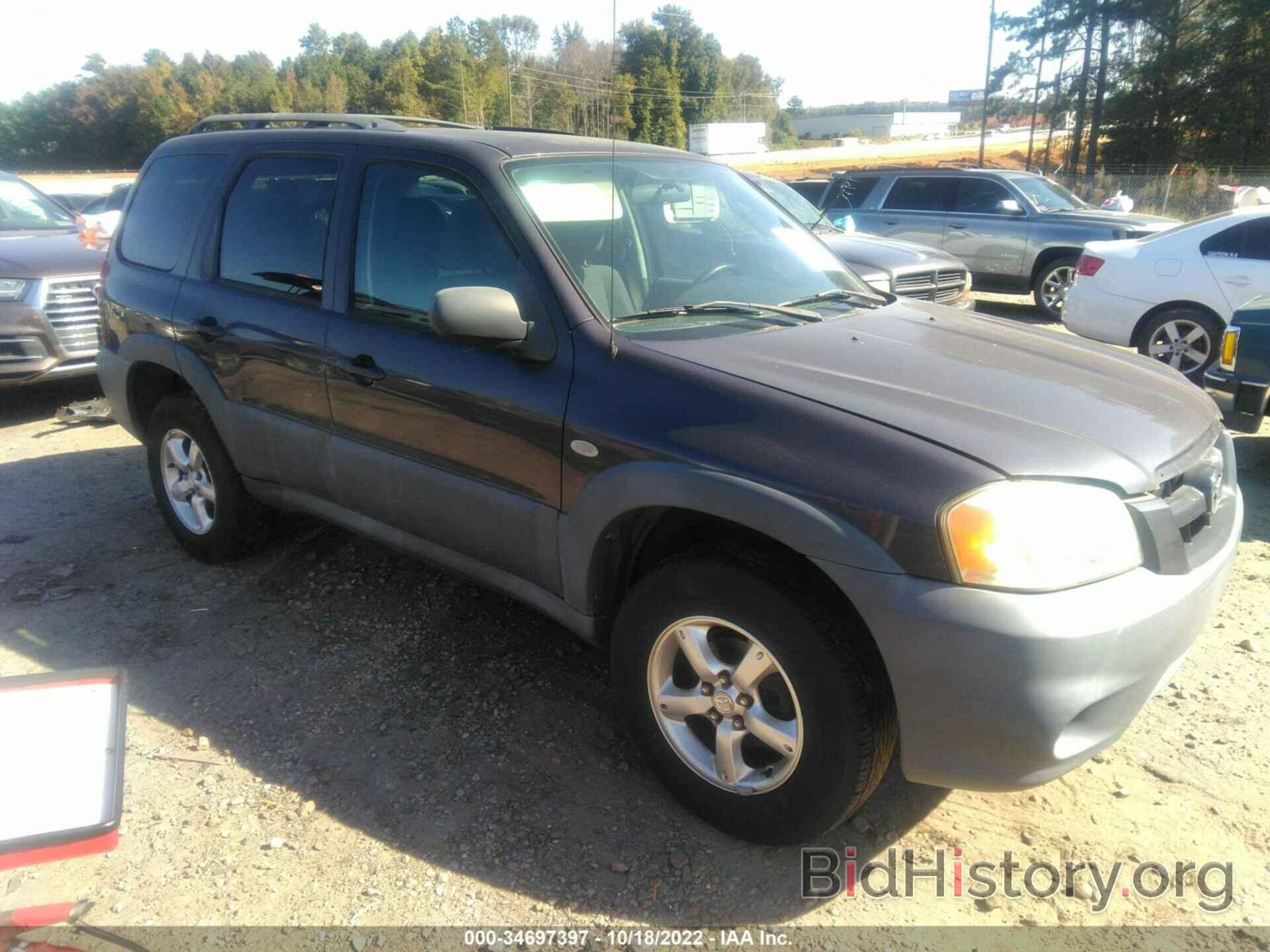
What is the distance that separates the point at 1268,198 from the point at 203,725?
45.2ft

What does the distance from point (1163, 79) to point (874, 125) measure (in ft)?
116

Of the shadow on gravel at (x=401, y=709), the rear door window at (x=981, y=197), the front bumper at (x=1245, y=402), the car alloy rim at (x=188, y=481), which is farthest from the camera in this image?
the rear door window at (x=981, y=197)

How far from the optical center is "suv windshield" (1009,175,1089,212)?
1184 centimetres

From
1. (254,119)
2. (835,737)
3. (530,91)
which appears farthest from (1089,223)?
(835,737)

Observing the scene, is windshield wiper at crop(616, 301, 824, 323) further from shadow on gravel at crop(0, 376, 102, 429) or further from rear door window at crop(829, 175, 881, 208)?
rear door window at crop(829, 175, 881, 208)

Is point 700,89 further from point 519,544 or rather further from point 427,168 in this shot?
point 519,544

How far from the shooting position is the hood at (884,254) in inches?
318

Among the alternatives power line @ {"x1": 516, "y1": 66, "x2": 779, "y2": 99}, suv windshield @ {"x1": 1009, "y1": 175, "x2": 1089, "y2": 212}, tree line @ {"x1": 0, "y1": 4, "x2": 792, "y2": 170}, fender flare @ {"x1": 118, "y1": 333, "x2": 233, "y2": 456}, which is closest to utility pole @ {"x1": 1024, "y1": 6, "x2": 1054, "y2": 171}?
tree line @ {"x1": 0, "y1": 4, "x2": 792, "y2": 170}

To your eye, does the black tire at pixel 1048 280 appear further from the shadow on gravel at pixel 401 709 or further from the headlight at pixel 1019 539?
the headlight at pixel 1019 539

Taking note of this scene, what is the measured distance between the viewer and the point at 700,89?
5844 mm

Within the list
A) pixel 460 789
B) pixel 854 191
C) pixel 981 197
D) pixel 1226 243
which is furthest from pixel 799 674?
pixel 854 191

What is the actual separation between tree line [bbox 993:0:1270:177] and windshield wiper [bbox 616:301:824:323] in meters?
34.3

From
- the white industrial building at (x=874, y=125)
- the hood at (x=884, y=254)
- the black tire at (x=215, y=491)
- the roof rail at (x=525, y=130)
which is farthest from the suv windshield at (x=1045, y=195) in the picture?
the white industrial building at (x=874, y=125)
